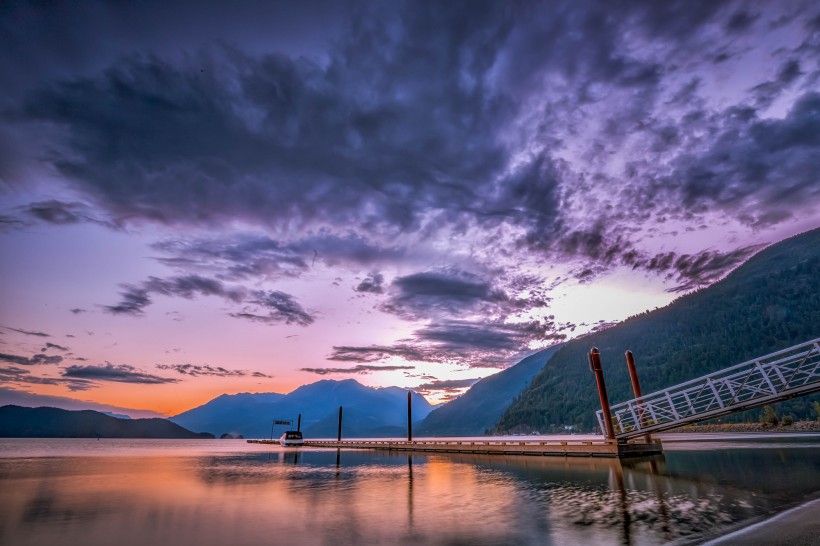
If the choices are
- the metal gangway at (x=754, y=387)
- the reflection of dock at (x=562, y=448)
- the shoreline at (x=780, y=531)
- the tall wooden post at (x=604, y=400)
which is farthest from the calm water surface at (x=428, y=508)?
the tall wooden post at (x=604, y=400)

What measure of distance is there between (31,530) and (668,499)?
21198 millimetres

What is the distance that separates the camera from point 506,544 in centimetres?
1017

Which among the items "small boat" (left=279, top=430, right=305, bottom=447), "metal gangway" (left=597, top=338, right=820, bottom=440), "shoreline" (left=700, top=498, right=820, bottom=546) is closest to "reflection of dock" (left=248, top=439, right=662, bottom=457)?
"metal gangway" (left=597, top=338, right=820, bottom=440)

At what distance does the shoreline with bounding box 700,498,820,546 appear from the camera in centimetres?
866

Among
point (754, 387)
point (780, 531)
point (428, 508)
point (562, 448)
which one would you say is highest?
point (754, 387)

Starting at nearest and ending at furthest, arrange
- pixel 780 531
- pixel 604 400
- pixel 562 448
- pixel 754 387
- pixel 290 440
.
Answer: pixel 780 531 → pixel 754 387 → pixel 604 400 → pixel 562 448 → pixel 290 440

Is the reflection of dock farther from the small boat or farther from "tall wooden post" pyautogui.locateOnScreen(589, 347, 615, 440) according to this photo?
the small boat

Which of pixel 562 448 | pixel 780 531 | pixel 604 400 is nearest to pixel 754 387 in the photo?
pixel 604 400

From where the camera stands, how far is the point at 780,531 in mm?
9492

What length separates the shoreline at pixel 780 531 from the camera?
866 cm

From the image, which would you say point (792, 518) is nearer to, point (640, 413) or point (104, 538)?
point (104, 538)

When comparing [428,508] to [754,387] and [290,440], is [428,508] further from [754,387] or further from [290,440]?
[290,440]

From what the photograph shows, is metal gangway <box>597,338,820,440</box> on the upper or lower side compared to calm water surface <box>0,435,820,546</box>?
upper

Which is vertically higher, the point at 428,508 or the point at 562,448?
the point at 562,448
